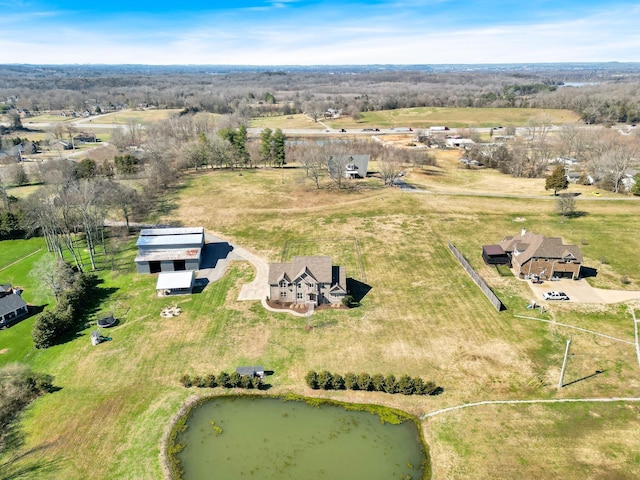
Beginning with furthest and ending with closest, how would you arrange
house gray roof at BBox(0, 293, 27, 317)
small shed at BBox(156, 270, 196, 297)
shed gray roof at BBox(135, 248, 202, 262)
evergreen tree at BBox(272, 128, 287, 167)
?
evergreen tree at BBox(272, 128, 287, 167) → shed gray roof at BBox(135, 248, 202, 262) → small shed at BBox(156, 270, 196, 297) → house gray roof at BBox(0, 293, 27, 317)

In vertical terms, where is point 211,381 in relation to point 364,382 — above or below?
below

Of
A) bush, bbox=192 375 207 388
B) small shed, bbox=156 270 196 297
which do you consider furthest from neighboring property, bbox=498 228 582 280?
small shed, bbox=156 270 196 297

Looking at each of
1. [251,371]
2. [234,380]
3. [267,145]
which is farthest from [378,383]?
[267,145]

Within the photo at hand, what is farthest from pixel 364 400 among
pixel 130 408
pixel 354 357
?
pixel 130 408

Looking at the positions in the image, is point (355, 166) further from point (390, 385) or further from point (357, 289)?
point (390, 385)

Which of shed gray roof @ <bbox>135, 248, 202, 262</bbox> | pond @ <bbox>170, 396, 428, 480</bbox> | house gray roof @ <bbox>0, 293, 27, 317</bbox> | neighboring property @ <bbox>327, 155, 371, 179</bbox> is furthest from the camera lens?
neighboring property @ <bbox>327, 155, 371, 179</bbox>

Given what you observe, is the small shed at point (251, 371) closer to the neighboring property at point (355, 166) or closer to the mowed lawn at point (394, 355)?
the mowed lawn at point (394, 355)

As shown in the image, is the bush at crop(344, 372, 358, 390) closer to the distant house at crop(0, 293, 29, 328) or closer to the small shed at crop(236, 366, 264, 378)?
the small shed at crop(236, 366, 264, 378)
